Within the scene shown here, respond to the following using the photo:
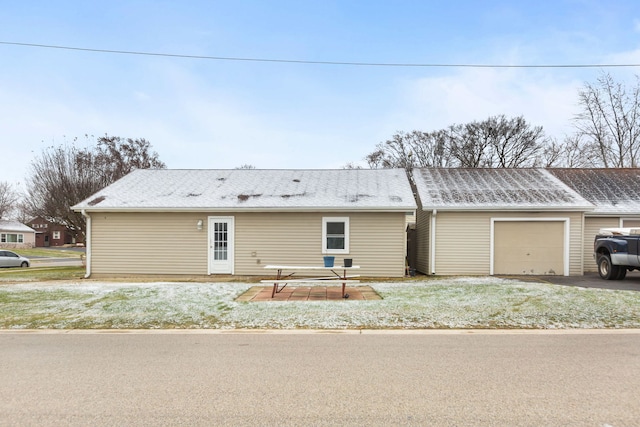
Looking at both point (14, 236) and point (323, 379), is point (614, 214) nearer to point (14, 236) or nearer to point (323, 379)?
point (323, 379)

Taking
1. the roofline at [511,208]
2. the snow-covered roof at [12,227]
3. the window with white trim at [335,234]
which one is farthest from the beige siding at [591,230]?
the snow-covered roof at [12,227]

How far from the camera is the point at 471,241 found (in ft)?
50.5

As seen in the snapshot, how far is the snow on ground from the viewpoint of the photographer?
765cm

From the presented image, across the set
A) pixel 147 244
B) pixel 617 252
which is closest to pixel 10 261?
pixel 147 244

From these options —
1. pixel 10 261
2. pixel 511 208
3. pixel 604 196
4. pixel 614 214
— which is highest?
pixel 604 196

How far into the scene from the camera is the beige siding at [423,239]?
16000 millimetres

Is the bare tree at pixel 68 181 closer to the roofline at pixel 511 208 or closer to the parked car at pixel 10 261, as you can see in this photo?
the parked car at pixel 10 261

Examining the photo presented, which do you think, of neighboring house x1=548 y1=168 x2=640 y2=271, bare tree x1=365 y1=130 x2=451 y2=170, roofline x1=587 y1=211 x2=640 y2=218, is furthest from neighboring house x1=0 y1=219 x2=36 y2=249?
roofline x1=587 y1=211 x2=640 y2=218

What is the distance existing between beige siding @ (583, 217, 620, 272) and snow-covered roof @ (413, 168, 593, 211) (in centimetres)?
135

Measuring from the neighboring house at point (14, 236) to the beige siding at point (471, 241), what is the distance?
56.0m

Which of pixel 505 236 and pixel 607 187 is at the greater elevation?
pixel 607 187

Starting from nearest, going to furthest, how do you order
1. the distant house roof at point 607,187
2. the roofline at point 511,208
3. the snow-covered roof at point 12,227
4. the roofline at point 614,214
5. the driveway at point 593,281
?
the driveway at point 593,281 → the roofline at point 511,208 → the roofline at point 614,214 → the distant house roof at point 607,187 → the snow-covered roof at point 12,227

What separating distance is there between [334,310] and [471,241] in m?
8.51

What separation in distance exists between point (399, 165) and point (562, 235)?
25.1 m
